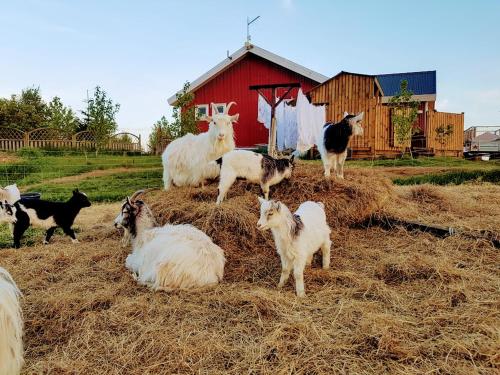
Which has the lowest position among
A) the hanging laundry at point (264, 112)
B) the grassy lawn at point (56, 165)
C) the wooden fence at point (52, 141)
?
the grassy lawn at point (56, 165)

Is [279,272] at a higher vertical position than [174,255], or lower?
lower

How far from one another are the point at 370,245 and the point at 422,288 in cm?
158

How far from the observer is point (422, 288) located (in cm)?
386

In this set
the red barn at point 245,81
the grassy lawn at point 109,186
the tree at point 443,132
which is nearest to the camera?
the grassy lawn at point 109,186

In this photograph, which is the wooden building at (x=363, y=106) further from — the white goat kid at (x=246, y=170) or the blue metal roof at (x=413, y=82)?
the white goat kid at (x=246, y=170)

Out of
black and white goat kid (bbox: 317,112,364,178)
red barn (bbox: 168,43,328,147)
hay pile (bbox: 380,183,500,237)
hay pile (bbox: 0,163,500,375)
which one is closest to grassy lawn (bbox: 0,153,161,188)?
red barn (bbox: 168,43,328,147)

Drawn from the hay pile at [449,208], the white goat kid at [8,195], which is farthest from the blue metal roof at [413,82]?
the white goat kid at [8,195]

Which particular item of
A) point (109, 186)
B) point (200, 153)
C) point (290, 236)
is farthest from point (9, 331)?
point (109, 186)

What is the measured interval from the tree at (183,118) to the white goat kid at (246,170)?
8.98 meters

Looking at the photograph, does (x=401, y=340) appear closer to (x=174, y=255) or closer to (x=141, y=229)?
(x=174, y=255)

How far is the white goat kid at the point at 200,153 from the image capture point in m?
6.39

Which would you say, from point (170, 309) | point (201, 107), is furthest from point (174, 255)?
point (201, 107)

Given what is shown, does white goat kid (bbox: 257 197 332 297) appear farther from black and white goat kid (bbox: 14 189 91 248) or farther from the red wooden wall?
the red wooden wall

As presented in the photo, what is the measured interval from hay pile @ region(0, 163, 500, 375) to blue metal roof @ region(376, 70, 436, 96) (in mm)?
22875
